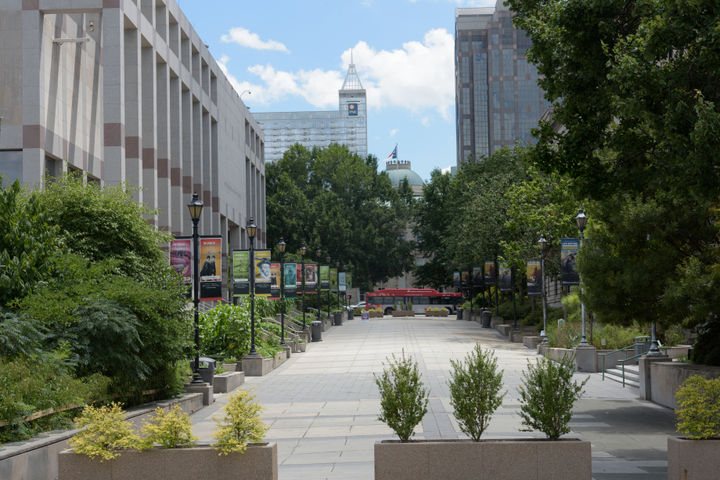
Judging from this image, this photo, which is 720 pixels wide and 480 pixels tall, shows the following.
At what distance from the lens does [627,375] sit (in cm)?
2628

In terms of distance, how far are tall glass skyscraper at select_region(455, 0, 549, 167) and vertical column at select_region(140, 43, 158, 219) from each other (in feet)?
384

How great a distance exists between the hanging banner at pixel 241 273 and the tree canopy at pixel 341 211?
57.4 meters

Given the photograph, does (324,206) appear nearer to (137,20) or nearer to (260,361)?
(137,20)

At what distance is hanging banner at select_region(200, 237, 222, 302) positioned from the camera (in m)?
25.3

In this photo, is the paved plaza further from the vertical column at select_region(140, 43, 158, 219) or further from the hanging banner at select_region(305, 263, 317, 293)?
the hanging banner at select_region(305, 263, 317, 293)

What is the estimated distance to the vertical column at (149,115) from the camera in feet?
144

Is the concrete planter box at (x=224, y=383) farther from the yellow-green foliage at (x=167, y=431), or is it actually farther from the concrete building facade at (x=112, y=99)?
the yellow-green foliage at (x=167, y=431)

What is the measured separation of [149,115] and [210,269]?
820 inches

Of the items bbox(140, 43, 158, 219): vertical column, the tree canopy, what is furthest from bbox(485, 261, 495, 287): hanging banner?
the tree canopy

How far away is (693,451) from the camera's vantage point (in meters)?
9.53

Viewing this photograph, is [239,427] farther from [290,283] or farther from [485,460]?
[290,283]

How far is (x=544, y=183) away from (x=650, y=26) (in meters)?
37.0

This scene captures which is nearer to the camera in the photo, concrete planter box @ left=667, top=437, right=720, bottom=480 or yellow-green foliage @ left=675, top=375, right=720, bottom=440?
concrete planter box @ left=667, top=437, right=720, bottom=480

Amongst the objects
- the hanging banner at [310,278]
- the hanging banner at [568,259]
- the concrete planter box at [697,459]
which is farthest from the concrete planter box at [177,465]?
the hanging banner at [310,278]
